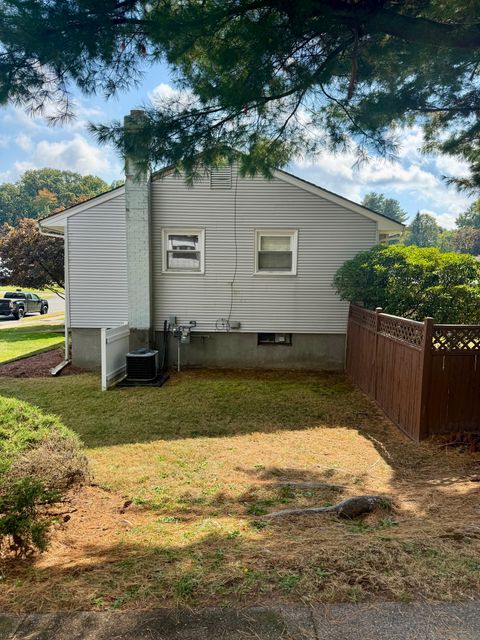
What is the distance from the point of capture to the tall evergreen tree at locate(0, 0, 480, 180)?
11.9 feet

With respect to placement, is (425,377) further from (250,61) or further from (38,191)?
(38,191)

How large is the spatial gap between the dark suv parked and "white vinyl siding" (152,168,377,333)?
18709 mm

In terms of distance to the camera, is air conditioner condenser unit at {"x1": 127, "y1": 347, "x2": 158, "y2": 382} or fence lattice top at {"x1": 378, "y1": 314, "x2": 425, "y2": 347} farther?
air conditioner condenser unit at {"x1": 127, "y1": 347, "x2": 158, "y2": 382}

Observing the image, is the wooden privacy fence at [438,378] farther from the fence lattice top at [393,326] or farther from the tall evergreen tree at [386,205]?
the tall evergreen tree at [386,205]

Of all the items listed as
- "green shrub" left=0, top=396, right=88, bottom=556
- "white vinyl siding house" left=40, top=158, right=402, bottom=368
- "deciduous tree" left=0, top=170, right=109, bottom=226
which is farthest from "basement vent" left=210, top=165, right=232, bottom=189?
"deciduous tree" left=0, top=170, right=109, bottom=226

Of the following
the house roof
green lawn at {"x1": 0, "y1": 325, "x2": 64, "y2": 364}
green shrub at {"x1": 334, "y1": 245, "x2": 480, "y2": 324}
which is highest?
the house roof

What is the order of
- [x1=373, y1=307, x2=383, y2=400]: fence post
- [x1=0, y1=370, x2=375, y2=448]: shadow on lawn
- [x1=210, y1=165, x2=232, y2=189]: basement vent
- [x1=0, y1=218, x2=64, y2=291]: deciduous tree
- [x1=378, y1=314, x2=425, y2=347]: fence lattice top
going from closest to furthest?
[x1=378, y1=314, x2=425, y2=347]: fence lattice top
[x1=0, y1=370, x2=375, y2=448]: shadow on lawn
[x1=373, y1=307, x2=383, y2=400]: fence post
[x1=210, y1=165, x2=232, y2=189]: basement vent
[x1=0, y1=218, x2=64, y2=291]: deciduous tree

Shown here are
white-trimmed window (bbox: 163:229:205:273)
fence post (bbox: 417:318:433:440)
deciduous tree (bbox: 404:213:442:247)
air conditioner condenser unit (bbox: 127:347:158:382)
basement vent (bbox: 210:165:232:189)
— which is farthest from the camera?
deciduous tree (bbox: 404:213:442:247)

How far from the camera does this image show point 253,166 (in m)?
5.48

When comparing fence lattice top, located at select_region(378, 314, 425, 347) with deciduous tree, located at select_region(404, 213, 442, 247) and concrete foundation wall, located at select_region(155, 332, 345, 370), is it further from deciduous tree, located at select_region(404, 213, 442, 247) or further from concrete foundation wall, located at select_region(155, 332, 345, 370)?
deciduous tree, located at select_region(404, 213, 442, 247)

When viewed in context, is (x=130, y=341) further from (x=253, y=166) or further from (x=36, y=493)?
(x=36, y=493)

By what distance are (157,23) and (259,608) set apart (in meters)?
4.37

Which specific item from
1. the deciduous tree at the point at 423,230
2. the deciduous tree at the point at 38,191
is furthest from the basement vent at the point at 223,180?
the deciduous tree at the point at 423,230

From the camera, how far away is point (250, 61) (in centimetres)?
406
